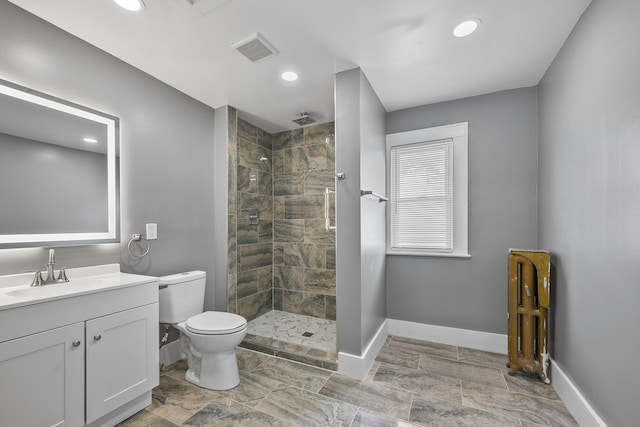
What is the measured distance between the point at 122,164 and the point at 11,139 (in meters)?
0.57

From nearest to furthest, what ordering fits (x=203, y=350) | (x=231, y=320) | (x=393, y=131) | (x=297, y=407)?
(x=297, y=407)
(x=203, y=350)
(x=231, y=320)
(x=393, y=131)

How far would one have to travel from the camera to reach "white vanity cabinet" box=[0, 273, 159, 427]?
4.01ft

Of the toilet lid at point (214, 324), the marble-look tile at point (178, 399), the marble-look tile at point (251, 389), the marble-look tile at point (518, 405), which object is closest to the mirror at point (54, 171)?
the toilet lid at point (214, 324)

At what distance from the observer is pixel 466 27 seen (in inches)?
67.2

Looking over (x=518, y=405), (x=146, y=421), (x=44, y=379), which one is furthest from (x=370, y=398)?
(x=44, y=379)

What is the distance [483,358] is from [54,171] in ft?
11.6

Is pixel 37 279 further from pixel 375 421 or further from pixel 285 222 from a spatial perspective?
pixel 285 222

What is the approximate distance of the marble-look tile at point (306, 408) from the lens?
5.43 feet

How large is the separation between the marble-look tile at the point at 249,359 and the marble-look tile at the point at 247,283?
0.62 metres

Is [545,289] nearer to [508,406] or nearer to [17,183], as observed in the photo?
[508,406]

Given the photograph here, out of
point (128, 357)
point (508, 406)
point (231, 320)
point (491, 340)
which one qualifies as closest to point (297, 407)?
point (231, 320)

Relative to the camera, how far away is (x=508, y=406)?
178 centimetres

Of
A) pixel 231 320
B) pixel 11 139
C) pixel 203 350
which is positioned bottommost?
pixel 203 350

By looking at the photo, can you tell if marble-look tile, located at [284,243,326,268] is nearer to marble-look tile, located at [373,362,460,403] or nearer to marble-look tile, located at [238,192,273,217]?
marble-look tile, located at [238,192,273,217]
